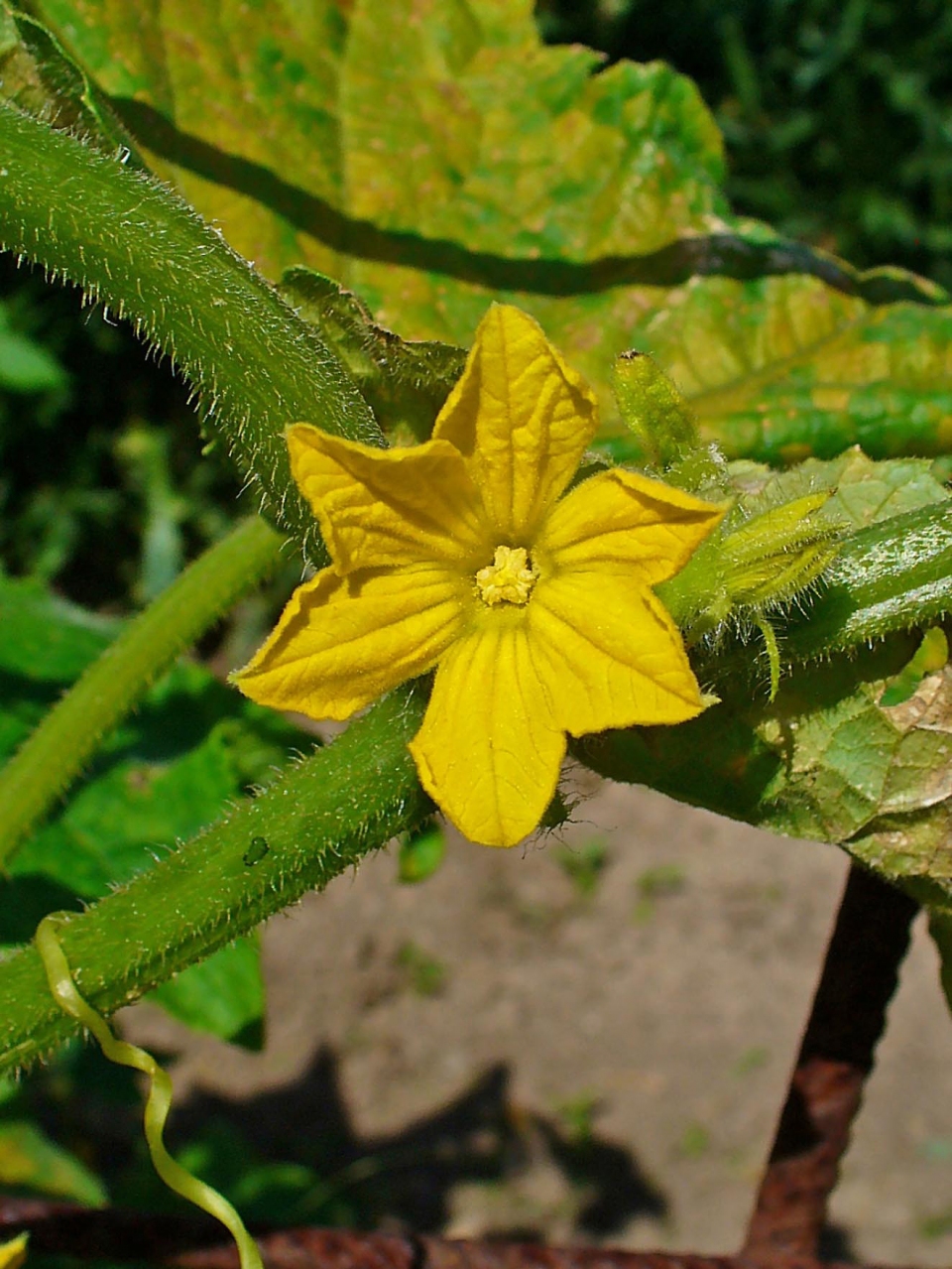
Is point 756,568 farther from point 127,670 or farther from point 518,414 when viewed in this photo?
point 127,670

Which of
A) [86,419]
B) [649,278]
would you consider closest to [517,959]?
[86,419]

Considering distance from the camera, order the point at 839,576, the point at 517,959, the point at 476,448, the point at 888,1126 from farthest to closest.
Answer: the point at 517,959
the point at 888,1126
the point at 839,576
the point at 476,448

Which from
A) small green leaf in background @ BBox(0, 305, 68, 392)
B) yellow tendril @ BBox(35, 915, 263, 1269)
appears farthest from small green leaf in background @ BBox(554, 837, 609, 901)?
yellow tendril @ BBox(35, 915, 263, 1269)

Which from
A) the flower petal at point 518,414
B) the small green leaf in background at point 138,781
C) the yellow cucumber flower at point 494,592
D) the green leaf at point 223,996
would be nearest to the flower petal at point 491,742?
the yellow cucumber flower at point 494,592

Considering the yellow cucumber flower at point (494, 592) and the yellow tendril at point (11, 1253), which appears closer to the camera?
the yellow cucumber flower at point (494, 592)

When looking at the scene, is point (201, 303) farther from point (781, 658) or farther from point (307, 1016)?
point (307, 1016)

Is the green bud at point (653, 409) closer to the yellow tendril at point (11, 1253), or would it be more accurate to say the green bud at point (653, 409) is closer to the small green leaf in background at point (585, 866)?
the yellow tendril at point (11, 1253)

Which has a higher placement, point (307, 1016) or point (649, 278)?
point (649, 278)
